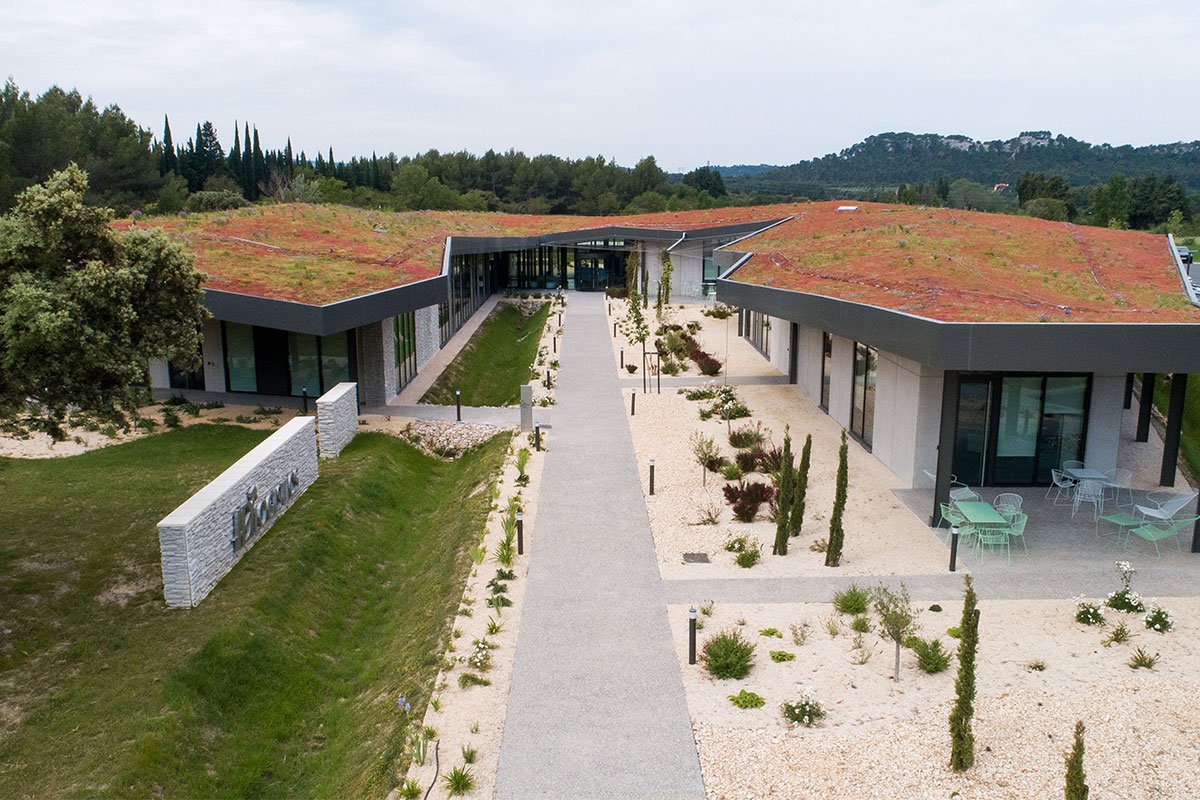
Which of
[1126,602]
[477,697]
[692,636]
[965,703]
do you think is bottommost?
[477,697]

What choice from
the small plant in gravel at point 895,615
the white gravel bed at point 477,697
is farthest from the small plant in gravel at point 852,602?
the white gravel bed at point 477,697

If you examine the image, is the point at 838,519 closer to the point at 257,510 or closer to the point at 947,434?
the point at 947,434

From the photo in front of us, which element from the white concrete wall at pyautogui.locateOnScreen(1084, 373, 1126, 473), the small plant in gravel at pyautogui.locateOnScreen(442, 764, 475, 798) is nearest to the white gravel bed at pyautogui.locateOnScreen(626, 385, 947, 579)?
the white concrete wall at pyautogui.locateOnScreen(1084, 373, 1126, 473)

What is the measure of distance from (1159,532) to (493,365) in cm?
2589

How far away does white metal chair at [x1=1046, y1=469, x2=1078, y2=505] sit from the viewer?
16422mm

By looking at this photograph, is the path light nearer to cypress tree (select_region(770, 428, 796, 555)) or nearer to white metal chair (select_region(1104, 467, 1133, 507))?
cypress tree (select_region(770, 428, 796, 555))

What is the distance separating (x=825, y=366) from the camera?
24.6 m

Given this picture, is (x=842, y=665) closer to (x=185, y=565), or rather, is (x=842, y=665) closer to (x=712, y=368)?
(x=185, y=565)

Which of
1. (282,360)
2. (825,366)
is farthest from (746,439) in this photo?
(282,360)

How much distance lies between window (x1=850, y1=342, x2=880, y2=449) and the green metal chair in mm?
6299

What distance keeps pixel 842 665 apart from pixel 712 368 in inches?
782

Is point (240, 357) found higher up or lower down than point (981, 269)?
lower down

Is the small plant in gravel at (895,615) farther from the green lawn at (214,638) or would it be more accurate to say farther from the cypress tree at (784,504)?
the green lawn at (214,638)

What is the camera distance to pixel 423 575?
14.8 metres
